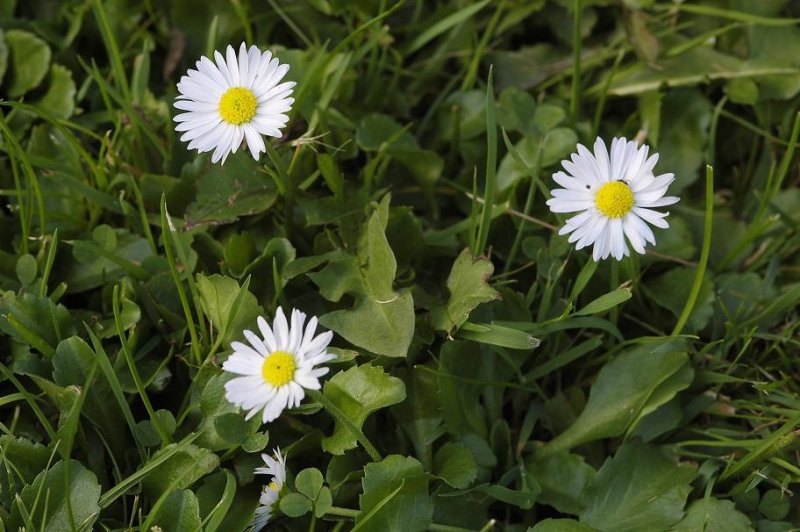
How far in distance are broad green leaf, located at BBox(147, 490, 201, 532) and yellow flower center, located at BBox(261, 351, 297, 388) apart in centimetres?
27

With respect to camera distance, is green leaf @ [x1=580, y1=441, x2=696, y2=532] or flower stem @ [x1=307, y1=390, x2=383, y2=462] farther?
green leaf @ [x1=580, y1=441, x2=696, y2=532]

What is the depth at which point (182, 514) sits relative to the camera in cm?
140

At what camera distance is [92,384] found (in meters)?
1.51

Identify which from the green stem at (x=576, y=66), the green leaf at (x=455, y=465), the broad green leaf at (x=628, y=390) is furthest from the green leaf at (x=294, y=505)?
the green stem at (x=576, y=66)

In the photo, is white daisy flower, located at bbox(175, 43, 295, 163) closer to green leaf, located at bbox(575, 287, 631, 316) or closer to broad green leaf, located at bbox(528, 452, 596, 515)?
green leaf, located at bbox(575, 287, 631, 316)

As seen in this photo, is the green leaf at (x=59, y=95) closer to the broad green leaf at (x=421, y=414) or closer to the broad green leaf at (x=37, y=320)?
the broad green leaf at (x=37, y=320)

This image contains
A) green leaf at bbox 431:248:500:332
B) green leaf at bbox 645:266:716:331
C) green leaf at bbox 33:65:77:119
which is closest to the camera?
green leaf at bbox 431:248:500:332

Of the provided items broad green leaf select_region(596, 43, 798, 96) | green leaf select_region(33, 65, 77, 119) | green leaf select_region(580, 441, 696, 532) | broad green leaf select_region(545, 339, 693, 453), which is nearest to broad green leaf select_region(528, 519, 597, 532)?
green leaf select_region(580, 441, 696, 532)

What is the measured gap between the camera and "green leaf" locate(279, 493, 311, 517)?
1376mm

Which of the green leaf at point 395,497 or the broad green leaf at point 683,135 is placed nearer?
the green leaf at point 395,497

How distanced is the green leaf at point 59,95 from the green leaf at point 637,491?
4.69 ft

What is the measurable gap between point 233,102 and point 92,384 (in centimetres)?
57

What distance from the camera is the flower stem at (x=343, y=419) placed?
131 cm

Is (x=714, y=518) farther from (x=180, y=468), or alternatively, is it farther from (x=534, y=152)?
(x=180, y=468)
